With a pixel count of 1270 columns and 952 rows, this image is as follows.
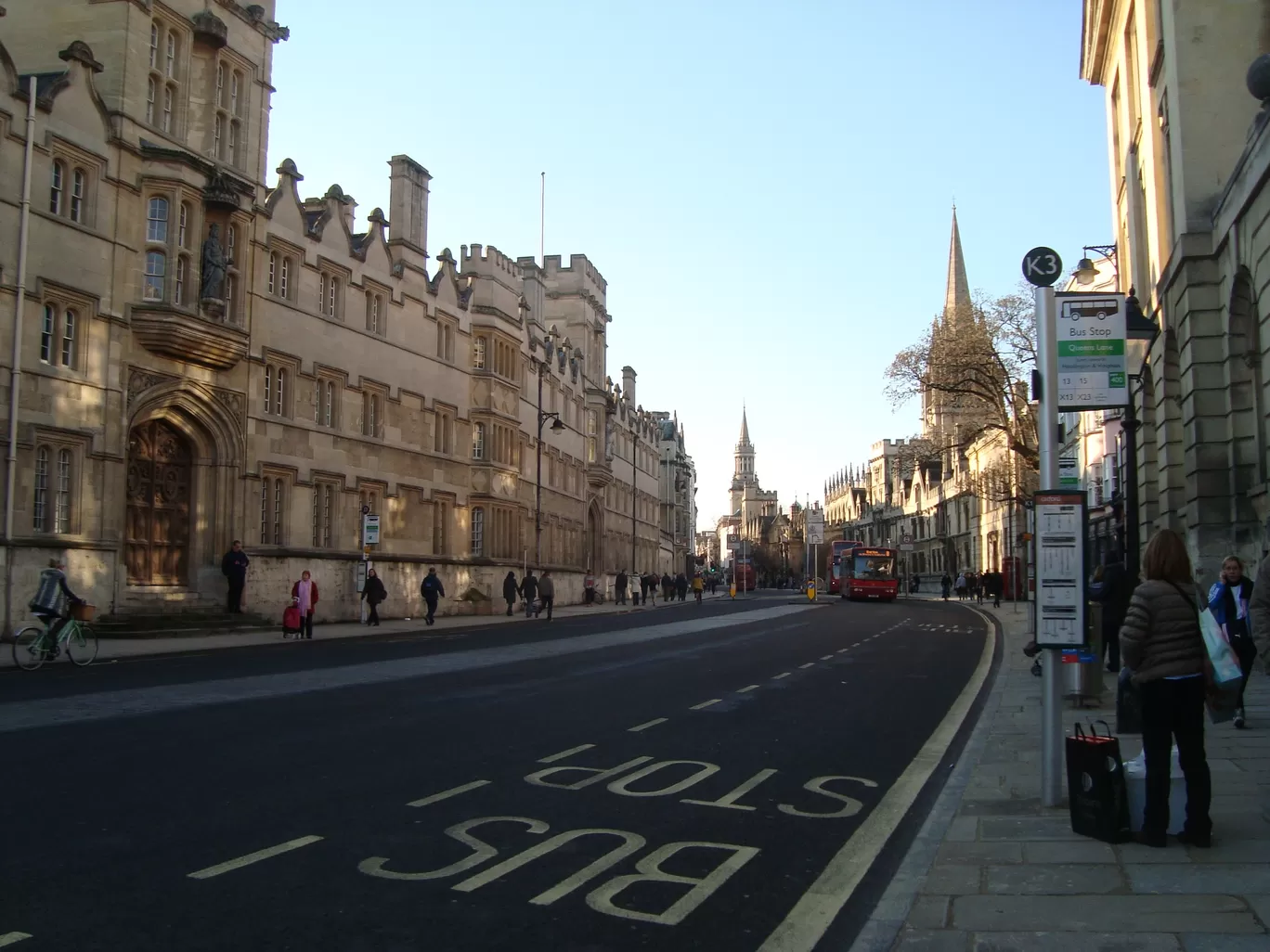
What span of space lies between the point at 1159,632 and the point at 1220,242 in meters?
16.2

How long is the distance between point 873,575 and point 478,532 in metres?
33.4

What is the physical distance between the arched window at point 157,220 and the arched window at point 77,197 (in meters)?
2.07

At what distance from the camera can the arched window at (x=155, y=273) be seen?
29.0 metres

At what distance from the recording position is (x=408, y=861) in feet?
20.6

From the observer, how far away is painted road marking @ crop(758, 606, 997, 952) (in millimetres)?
5246

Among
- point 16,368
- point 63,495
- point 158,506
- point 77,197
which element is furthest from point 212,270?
point 63,495

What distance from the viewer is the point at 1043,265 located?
27.6 ft

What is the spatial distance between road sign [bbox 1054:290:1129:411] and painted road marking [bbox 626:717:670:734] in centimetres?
520

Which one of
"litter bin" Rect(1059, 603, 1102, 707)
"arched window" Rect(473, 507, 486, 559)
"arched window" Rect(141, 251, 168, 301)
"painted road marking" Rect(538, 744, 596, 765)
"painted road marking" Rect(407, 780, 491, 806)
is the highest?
"arched window" Rect(141, 251, 168, 301)

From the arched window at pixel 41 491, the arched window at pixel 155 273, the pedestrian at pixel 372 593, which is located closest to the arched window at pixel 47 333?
the arched window at pixel 41 491

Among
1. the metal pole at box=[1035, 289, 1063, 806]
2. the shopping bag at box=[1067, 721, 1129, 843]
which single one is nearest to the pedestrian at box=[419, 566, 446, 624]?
the metal pole at box=[1035, 289, 1063, 806]

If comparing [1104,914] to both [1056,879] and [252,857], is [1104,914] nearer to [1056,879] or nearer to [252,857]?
[1056,879]

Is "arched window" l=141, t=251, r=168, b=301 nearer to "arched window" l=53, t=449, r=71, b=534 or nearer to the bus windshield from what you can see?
"arched window" l=53, t=449, r=71, b=534

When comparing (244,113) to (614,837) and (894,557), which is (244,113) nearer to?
(614,837)
